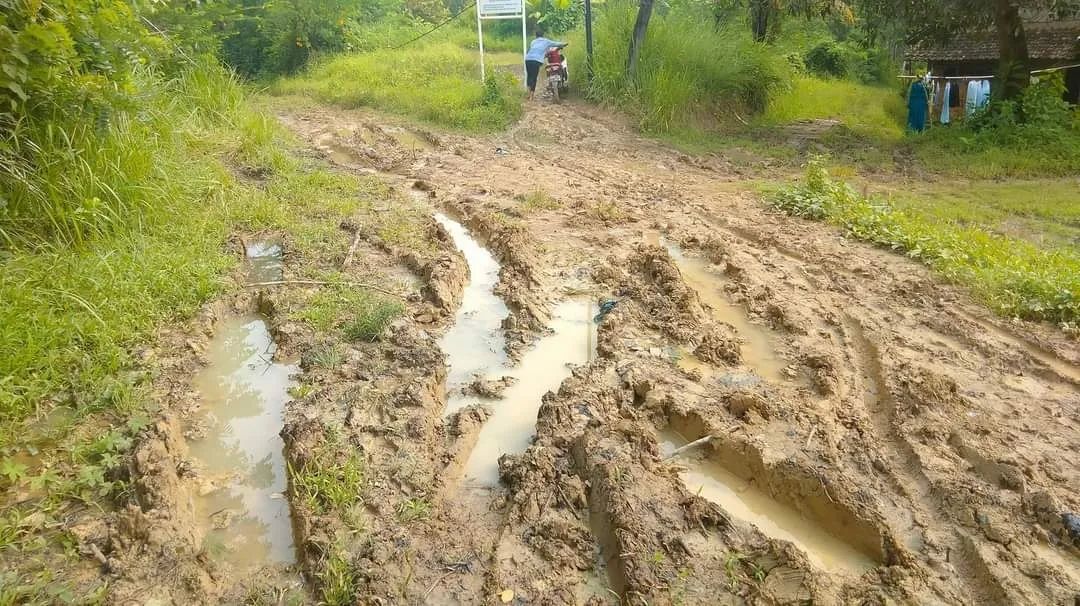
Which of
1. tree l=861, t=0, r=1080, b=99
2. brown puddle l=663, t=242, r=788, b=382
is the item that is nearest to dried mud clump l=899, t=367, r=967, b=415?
brown puddle l=663, t=242, r=788, b=382

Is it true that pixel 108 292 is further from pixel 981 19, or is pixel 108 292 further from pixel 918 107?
pixel 918 107

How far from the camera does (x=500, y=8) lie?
506 inches

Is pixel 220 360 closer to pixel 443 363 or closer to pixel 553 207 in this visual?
pixel 443 363

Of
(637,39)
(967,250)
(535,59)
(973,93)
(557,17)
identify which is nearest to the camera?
(967,250)

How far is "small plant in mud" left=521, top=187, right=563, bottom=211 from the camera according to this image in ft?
22.8

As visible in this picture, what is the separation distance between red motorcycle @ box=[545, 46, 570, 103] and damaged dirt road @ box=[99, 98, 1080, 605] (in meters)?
7.70

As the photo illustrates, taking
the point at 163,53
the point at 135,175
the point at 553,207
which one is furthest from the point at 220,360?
the point at 163,53

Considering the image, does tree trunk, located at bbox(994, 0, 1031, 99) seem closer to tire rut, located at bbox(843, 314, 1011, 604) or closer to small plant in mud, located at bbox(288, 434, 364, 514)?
tire rut, located at bbox(843, 314, 1011, 604)

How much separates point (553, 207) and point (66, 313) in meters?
4.30

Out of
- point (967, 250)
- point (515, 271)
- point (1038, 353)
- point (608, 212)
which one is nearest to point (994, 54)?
point (967, 250)

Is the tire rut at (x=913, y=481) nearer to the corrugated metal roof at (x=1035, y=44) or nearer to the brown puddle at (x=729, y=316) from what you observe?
the brown puddle at (x=729, y=316)

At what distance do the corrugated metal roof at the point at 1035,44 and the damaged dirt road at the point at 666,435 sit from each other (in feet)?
33.1

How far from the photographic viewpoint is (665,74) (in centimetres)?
1154

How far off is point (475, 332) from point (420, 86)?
400 inches
